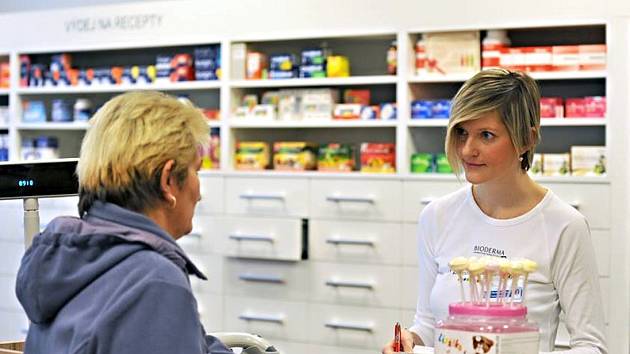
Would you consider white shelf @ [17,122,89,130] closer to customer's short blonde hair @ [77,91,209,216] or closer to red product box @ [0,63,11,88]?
red product box @ [0,63,11,88]

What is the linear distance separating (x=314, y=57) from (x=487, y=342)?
3.78 metres

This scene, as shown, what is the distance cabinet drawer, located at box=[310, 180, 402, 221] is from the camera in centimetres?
489

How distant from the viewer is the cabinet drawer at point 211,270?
5.34 m

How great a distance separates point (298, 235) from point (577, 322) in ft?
9.88

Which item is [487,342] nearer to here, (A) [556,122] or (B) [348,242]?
(A) [556,122]

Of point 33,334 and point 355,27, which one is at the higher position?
point 355,27

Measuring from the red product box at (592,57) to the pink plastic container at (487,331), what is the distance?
324 cm

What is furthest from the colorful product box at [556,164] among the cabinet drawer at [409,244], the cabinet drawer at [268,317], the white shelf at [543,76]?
the cabinet drawer at [268,317]

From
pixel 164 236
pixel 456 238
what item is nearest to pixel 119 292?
pixel 164 236

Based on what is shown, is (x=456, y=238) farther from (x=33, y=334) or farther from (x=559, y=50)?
(x=559, y=50)

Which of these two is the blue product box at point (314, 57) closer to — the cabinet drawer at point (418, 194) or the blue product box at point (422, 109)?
the blue product box at point (422, 109)

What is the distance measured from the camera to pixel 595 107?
4582mm

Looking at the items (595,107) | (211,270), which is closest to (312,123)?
(211,270)

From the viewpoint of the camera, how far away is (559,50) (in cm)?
464
